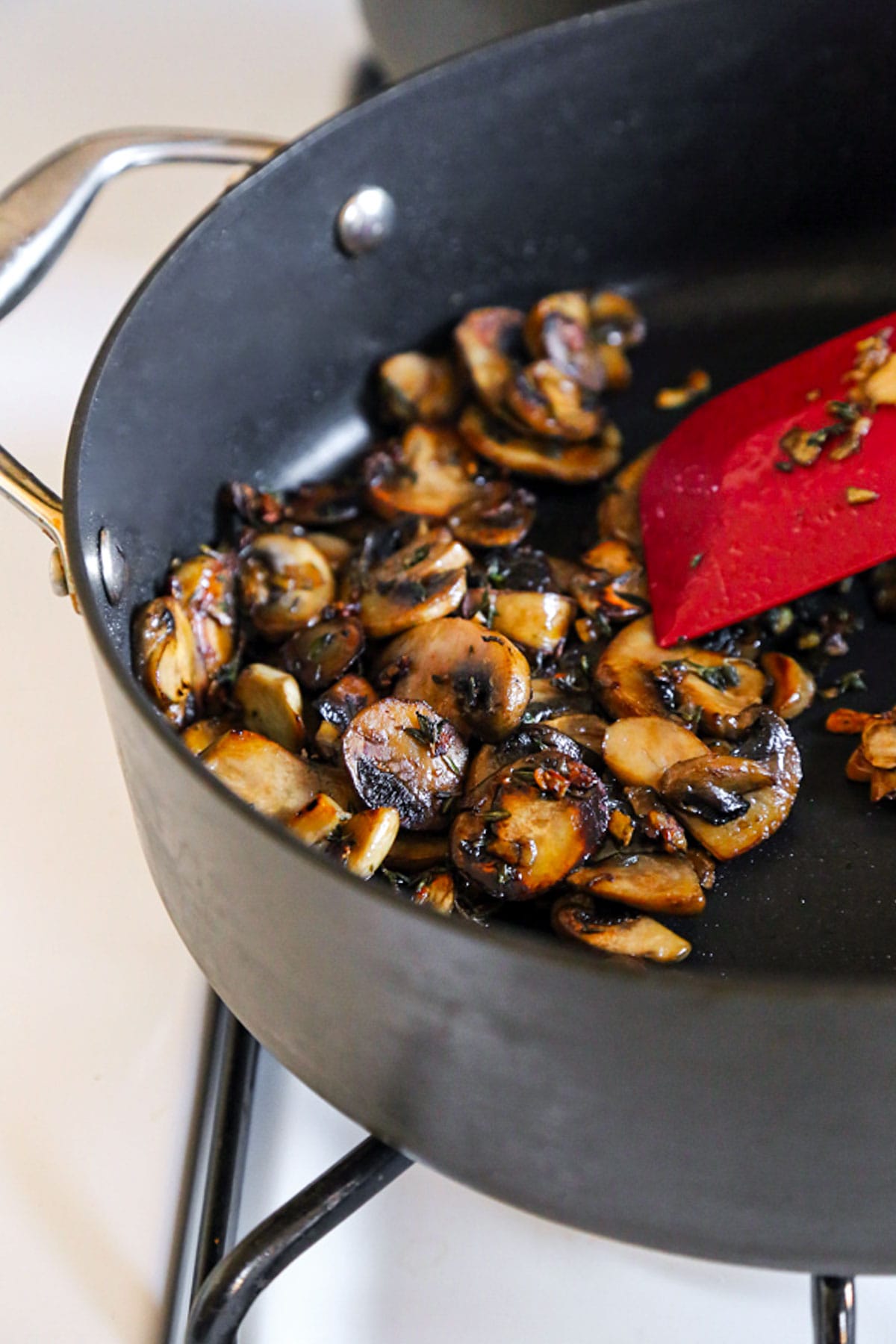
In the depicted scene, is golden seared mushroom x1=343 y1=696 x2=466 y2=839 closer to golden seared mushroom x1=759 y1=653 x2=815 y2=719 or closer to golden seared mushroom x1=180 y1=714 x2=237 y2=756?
golden seared mushroom x1=180 y1=714 x2=237 y2=756

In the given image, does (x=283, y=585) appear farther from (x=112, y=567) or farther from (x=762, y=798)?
(x=762, y=798)

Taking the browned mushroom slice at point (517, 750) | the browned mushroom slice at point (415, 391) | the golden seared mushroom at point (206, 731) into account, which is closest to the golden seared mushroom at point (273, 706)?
the golden seared mushroom at point (206, 731)

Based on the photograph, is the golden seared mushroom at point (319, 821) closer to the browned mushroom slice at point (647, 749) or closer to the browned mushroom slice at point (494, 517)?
the browned mushroom slice at point (647, 749)

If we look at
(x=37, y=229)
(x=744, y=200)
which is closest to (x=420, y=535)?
(x=37, y=229)

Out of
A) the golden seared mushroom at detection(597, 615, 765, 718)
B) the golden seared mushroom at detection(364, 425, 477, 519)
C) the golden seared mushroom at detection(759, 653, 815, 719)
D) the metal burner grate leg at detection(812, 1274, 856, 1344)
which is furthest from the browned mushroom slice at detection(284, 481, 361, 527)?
the metal burner grate leg at detection(812, 1274, 856, 1344)

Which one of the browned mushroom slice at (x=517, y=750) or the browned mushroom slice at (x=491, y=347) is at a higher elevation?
the browned mushroom slice at (x=491, y=347)

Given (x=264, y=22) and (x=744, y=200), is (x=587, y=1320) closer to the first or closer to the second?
(x=744, y=200)
